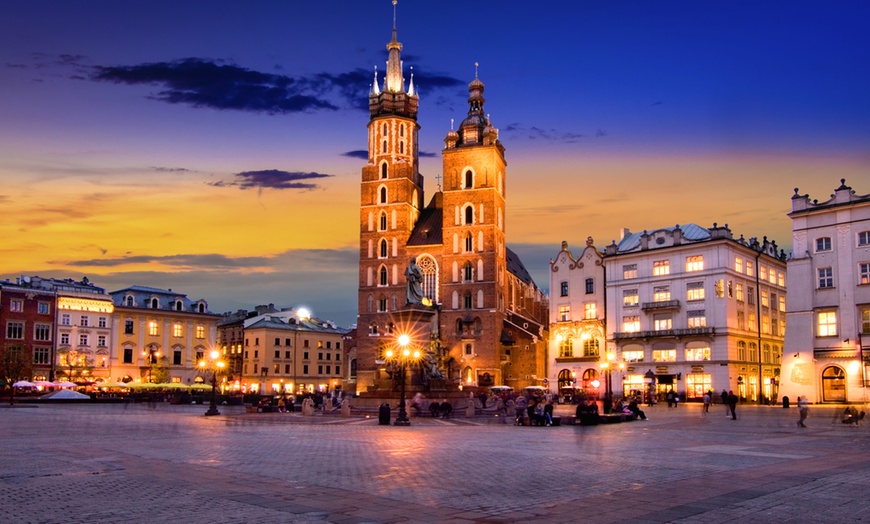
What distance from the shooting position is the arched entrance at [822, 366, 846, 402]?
52.9 meters

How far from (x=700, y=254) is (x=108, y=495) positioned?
60.7 m

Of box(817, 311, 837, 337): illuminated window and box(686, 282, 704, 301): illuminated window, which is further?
box(686, 282, 704, 301): illuminated window

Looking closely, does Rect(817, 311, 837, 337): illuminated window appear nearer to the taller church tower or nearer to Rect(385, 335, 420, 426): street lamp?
Rect(385, 335, 420, 426): street lamp

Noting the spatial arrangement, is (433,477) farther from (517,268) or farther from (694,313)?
(517,268)

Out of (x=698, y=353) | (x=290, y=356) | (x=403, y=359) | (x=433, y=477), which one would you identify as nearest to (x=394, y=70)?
(x=290, y=356)

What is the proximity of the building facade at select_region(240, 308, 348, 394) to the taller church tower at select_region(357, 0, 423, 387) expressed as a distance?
50.9ft

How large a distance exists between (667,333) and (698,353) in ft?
9.49

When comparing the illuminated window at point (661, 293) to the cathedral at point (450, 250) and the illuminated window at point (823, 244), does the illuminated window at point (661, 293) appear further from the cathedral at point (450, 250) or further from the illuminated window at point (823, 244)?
A: the cathedral at point (450, 250)

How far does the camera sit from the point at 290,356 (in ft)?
396

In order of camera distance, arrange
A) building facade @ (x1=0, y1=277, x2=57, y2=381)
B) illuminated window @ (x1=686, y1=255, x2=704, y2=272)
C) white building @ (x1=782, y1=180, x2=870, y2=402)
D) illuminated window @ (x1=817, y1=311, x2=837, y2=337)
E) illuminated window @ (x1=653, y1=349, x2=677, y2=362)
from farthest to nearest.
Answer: building facade @ (x1=0, y1=277, x2=57, y2=381) < illuminated window @ (x1=653, y1=349, x2=677, y2=362) < illuminated window @ (x1=686, y1=255, x2=704, y2=272) < illuminated window @ (x1=817, y1=311, x2=837, y2=337) < white building @ (x1=782, y1=180, x2=870, y2=402)

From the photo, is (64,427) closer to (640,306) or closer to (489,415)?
(489,415)

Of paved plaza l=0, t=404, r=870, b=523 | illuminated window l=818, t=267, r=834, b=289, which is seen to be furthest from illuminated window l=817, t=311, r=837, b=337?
paved plaza l=0, t=404, r=870, b=523

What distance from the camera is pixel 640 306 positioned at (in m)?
70.9

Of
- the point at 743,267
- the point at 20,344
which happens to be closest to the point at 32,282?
the point at 20,344
